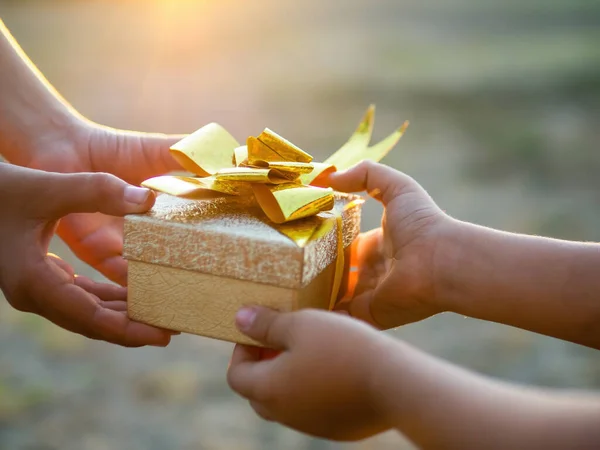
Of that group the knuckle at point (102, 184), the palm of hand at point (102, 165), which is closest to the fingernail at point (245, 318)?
the knuckle at point (102, 184)

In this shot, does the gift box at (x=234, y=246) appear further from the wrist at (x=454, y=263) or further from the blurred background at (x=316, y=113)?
the blurred background at (x=316, y=113)

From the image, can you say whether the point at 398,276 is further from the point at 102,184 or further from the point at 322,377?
the point at 102,184

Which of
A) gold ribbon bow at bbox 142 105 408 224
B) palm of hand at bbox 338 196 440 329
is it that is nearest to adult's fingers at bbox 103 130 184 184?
gold ribbon bow at bbox 142 105 408 224

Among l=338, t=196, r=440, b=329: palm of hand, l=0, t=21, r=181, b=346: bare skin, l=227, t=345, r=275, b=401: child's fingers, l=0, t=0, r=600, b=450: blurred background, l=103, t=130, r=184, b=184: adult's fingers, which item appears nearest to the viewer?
l=227, t=345, r=275, b=401: child's fingers

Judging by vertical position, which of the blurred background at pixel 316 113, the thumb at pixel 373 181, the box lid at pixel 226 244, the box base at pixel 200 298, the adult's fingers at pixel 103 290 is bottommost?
the blurred background at pixel 316 113

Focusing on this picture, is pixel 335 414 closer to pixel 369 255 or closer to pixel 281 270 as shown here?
pixel 281 270

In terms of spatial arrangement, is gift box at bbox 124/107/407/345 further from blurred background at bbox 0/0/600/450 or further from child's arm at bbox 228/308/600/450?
blurred background at bbox 0/0/600/450

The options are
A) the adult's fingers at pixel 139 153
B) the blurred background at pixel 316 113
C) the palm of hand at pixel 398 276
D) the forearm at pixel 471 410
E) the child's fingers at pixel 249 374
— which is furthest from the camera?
the blurred background at pixel 316 113
